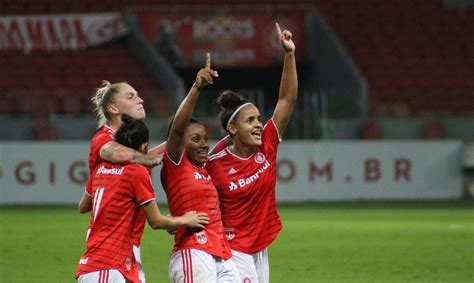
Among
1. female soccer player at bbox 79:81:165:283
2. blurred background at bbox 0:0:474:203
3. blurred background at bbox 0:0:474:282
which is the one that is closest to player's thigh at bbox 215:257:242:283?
female soccer player at bbox 79:81:165:283

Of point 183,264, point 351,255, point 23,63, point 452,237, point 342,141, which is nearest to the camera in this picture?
point 183,264

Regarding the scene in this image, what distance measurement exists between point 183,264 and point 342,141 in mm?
17297

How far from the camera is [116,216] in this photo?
583cm

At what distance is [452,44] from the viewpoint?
2923cm

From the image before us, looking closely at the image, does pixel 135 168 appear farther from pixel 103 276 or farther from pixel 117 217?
pixel 103 276

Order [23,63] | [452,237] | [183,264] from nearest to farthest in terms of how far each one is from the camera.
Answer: [183,264], [452,237], [23,63]

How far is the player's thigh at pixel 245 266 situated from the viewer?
6.70 meters

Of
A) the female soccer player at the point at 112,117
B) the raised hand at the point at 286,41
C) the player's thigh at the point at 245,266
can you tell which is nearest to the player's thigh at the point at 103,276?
the female soccer player at the point at 112,117

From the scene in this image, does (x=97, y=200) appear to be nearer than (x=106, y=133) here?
Yes

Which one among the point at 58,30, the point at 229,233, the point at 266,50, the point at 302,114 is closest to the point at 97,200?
the point at 229,233

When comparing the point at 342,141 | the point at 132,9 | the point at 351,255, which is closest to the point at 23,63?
the point at 132,9

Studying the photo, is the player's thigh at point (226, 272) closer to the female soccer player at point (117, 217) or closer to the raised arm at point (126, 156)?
the female soccer player at point (117, 217)

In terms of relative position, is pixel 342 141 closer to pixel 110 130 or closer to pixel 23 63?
pixel 23 63

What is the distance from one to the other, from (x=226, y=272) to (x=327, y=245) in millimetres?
7859
